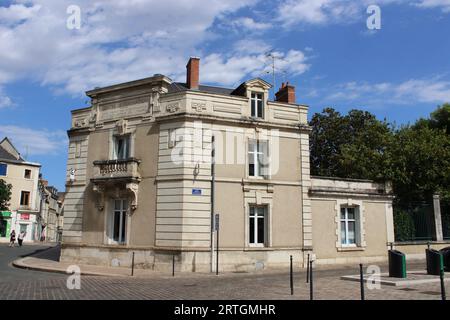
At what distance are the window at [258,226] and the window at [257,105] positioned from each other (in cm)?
443

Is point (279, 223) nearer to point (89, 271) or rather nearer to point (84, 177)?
point (89, 271)

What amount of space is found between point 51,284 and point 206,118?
941 centimetres

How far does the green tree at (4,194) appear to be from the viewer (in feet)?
143

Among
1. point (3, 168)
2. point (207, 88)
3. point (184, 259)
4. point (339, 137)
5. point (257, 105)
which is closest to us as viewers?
point (184, 259)

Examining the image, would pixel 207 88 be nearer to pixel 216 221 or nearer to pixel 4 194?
pixel 216 221

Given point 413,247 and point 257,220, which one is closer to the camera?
point 257,220

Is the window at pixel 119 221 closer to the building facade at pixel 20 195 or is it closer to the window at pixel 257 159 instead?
the window at pixel 257 159

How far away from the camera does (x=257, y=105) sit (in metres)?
20.9

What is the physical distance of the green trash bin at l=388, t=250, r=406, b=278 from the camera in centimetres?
1388

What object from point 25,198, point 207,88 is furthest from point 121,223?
point 25,198

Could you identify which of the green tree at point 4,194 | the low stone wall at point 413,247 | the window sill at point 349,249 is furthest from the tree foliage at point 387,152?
the green tree at point 4,194

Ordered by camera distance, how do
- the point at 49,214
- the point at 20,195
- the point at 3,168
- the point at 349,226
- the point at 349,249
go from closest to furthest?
the point at 349,249
the point at 349,226
the point at 3,168
the point at 20,195
the point at 49,214

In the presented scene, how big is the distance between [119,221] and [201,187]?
15.1ft
